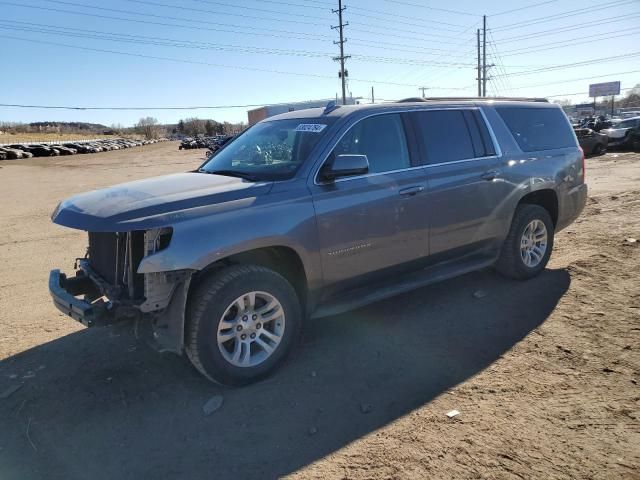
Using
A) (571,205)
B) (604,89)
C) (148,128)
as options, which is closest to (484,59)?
(604,89)

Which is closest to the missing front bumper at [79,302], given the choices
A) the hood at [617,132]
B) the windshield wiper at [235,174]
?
the windshield wiper at [235,174]

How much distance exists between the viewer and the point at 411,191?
14.5 feet

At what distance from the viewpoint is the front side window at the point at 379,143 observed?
4207 millimetres

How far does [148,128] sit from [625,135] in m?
150

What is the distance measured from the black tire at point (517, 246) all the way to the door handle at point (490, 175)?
0.62 metres

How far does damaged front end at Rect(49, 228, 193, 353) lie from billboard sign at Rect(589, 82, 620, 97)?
98.4 metres

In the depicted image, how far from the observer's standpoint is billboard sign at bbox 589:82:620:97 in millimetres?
84938

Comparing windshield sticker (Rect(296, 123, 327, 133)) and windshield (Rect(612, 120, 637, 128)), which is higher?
windshield (Rect(612, 120, 637, 128))

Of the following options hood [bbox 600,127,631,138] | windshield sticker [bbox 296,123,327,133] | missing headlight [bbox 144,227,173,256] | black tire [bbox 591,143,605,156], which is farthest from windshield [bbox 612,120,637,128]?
missing headlight [bbox 144,227,173,256]

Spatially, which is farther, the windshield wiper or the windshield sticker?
the windshield sticker

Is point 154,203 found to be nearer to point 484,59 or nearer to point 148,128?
point 484,59

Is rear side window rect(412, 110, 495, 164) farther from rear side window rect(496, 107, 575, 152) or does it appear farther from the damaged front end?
the damaged front end

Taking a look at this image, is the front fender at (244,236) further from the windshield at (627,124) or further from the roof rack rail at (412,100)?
the windshield at (627,124)

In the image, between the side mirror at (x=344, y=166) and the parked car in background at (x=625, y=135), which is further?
the parked car in background at (x=625, y=135)
